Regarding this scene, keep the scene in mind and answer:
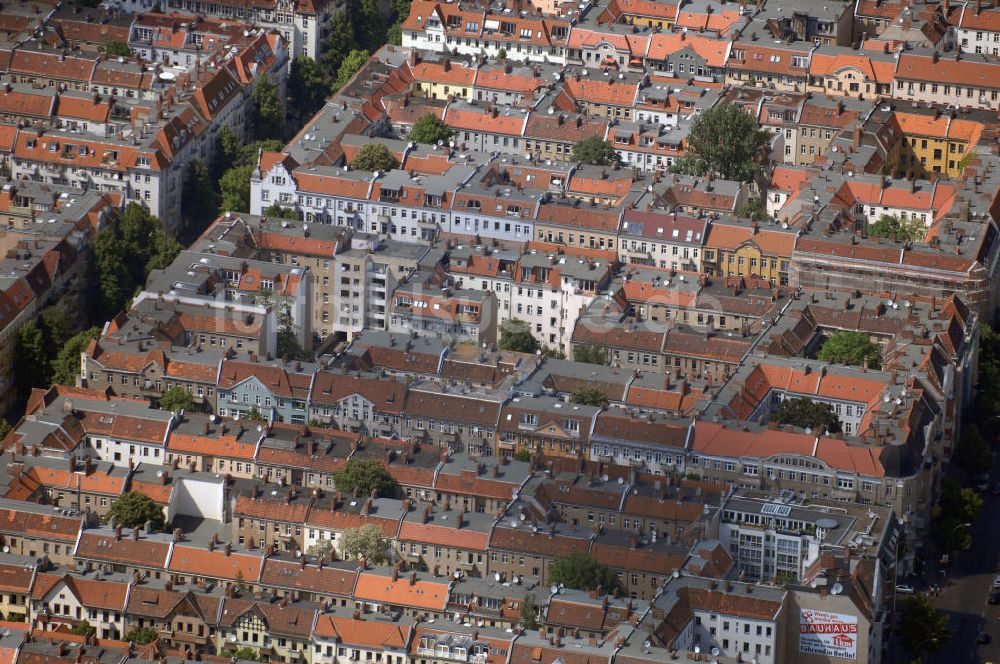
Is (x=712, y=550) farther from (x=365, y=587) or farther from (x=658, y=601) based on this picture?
(x=365, y=587)

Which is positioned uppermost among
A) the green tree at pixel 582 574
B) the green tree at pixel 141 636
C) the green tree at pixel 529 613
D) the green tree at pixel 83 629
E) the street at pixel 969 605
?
the green tree at pixel 582 574

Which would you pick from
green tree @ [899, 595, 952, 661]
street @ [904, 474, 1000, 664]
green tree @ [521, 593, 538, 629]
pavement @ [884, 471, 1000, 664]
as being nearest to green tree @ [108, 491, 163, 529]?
green tree @ [521, 593, 538, 629]

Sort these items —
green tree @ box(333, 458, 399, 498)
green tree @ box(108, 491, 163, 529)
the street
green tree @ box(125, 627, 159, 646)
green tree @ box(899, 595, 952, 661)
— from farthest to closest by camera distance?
green tree @ box(333, 458, 399, 498)
green tree @ box(108, 491, 163, 529)
the street
green tree @ box(899, 595, 952, 661)
green tree @ box(125, 627, 159, 646)

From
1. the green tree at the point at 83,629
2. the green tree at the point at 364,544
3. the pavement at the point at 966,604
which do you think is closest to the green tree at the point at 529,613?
the green tree at the point at 364,544

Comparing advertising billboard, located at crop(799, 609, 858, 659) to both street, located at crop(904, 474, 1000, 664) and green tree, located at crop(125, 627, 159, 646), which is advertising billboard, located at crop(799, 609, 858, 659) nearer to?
street, located at crop(904, 474, 1000, 664)

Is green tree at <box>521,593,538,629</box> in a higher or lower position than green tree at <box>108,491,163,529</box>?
higher

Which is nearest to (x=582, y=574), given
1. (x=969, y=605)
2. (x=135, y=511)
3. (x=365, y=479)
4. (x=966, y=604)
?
(x=365, y=479)

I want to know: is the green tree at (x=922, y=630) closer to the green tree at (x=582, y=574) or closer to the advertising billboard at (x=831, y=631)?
the advertising billboard at (x=831, y=631)
